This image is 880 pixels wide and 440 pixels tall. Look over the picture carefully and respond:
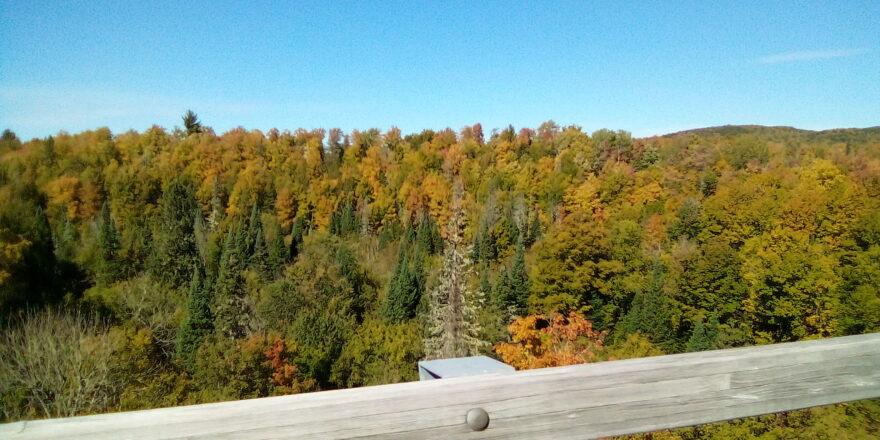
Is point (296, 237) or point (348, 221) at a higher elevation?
point (348, 221)

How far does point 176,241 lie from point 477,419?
3654cm

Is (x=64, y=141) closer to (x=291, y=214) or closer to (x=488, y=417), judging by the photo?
(x=488, y=417)

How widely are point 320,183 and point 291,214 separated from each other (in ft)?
12.0

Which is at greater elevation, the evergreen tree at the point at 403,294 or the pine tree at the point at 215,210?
the pine tree at the point at 215,210

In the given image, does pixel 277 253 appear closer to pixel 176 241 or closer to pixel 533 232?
pixel 176 241

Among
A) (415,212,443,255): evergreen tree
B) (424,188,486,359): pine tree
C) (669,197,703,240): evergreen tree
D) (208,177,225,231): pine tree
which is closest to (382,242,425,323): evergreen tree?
(424,188,486,359): pine tree

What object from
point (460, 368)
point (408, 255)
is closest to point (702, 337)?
point (408, 255)

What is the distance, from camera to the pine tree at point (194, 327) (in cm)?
2119

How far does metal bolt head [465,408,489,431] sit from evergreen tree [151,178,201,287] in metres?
33.3

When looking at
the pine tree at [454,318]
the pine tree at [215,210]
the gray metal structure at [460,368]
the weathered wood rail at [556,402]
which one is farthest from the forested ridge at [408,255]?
the gray metal structure at [460,368]

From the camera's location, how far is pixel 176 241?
3294 cm

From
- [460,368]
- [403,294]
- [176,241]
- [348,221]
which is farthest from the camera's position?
[348,221]

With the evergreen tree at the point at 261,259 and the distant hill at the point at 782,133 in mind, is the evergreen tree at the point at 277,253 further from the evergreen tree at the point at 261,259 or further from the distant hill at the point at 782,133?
the distant hill at the point at 782,133

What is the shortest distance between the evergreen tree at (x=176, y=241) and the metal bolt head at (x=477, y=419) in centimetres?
3331
